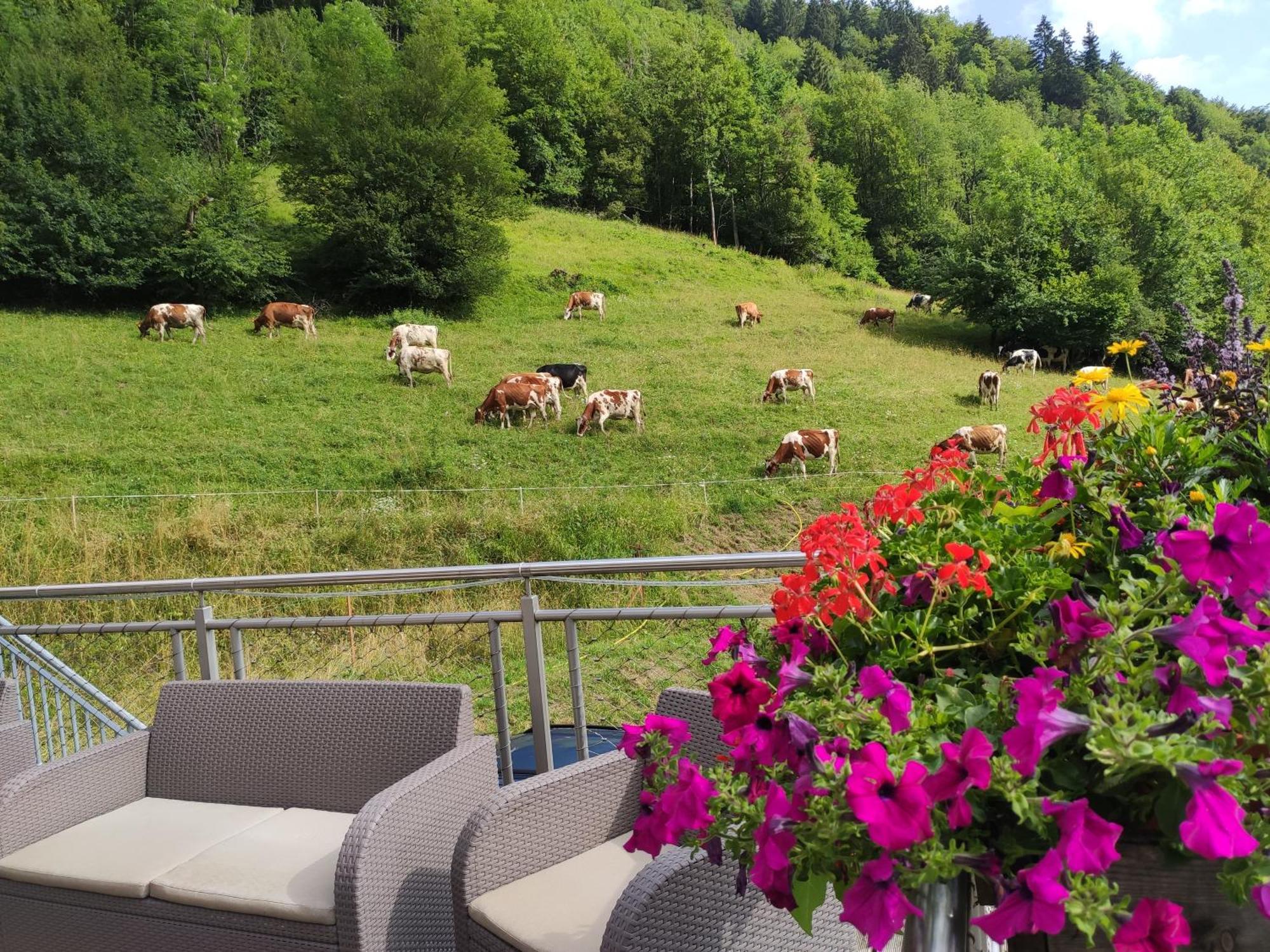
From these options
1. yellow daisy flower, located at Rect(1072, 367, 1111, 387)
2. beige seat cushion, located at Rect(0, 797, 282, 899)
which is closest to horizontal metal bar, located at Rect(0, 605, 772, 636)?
beige seat cushion, located at Rect(0, 797, 282, 899)

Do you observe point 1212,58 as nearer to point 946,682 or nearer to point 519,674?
point 519,674

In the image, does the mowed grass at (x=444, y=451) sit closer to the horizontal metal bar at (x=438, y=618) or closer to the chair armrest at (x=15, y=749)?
the horizontal metal bar at (x=438, y=618)

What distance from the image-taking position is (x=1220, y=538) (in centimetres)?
78

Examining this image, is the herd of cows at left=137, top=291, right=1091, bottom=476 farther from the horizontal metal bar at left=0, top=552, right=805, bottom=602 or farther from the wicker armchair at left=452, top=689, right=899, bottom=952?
the wicker armchair at left=452, top=689, right=899, bottom=952

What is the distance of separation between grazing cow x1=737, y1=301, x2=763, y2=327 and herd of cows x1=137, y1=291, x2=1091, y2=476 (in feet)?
0.14

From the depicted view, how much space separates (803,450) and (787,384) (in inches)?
185

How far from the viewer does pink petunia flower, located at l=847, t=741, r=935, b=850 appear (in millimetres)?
728

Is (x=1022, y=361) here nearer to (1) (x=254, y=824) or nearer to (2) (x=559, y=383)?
(2) (x=559, y=383)

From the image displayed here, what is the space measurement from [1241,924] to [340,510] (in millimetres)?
13610

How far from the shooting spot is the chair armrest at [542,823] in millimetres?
2059

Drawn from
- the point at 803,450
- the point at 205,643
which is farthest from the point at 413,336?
the point at 205,643

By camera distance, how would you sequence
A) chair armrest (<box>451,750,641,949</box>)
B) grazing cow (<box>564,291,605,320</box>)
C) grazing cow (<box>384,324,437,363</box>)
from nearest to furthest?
chair armrest (<box>451,750,641,949</box>) < grazing cow (<box>384,324,437,363</box>) < grazing cow (<box>564,291,605,320</box>)

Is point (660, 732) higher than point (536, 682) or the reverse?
higher

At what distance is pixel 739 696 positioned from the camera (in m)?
0.99
